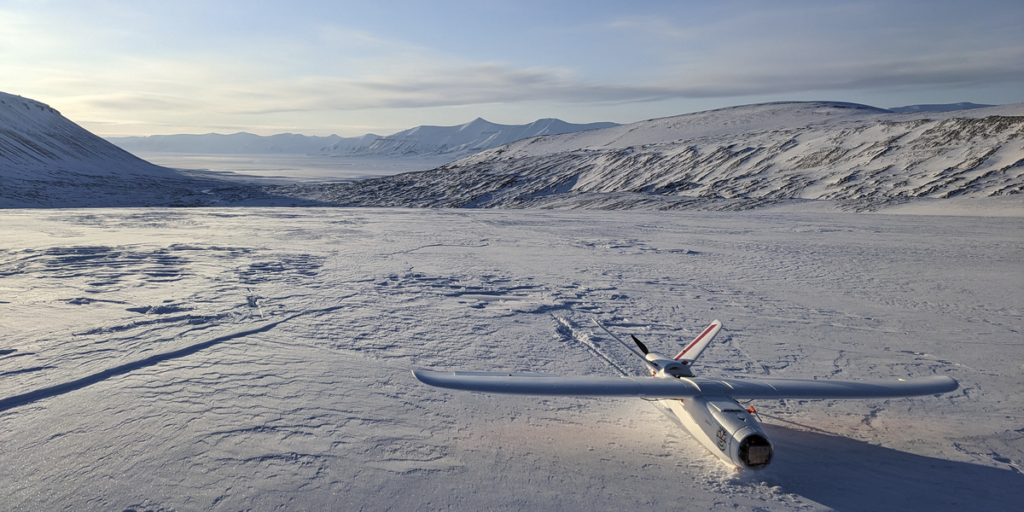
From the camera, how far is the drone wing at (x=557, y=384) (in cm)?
467

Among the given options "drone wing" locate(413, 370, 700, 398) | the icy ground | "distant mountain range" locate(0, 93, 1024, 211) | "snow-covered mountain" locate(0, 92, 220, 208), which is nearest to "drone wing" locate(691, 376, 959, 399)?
"drone wing" locate(413, 370, 700, 398)

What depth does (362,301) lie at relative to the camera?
31.4ft

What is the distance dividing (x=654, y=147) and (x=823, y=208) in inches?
745

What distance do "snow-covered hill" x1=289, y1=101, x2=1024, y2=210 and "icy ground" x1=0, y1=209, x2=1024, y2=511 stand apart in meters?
14.1

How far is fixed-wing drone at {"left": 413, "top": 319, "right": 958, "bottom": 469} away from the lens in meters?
4.43

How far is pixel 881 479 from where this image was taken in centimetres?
455

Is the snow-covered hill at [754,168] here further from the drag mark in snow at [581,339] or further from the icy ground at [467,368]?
the drag mark in snow at [581,339]

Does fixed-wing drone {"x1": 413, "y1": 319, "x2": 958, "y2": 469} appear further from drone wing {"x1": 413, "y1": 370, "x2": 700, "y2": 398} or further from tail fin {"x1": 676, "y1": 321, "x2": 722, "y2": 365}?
tail fin {"x1": 676, "y1": 321, "x2": 722, "y2": 365}

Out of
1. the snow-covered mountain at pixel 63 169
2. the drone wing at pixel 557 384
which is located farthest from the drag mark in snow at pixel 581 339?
the snow-covered mountain at pixel 63 169

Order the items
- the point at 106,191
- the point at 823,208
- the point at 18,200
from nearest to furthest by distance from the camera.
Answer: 1. the point at 823,208
2. the point at 18,200
3. the point at 106,191

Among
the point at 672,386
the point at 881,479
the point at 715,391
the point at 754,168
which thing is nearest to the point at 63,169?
the point at 754,168

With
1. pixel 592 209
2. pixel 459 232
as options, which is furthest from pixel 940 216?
pixel 459 232

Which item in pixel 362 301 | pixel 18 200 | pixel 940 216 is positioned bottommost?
pixel 940 216

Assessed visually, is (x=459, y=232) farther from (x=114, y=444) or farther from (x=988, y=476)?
(x=988, y=476)
